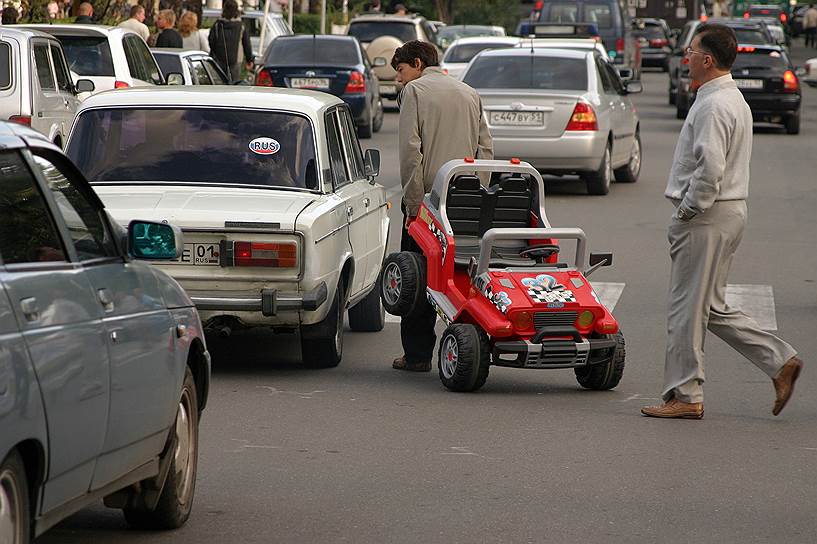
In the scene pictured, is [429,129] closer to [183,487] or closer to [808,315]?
[808,315]

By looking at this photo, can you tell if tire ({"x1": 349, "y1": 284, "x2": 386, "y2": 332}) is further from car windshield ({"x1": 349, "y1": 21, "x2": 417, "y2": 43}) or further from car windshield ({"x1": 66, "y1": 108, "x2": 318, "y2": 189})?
car windshield ({"x1": 349, "y1": 21, "x2": 417, "y2": 43})

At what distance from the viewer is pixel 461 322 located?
927cm

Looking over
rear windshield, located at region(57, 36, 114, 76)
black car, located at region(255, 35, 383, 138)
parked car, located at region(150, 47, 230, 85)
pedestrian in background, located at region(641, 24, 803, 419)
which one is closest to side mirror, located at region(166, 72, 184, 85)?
rear windshield, located at region(57, 36, 114, 76)

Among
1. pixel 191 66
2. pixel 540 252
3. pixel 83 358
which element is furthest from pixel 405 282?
pixel 191 66

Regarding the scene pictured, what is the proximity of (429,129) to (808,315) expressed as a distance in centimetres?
356

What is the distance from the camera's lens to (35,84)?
1681 cm

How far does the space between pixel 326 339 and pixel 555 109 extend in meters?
10.7

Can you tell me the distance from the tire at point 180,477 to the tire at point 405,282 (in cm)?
340

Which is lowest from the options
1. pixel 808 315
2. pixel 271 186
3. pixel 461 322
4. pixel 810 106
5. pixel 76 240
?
pixel 810 106

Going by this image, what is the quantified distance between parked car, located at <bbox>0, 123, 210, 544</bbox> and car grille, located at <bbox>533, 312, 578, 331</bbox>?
2997mm

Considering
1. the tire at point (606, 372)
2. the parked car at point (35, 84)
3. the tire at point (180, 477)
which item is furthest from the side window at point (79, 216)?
the parked car at point (35, 84)

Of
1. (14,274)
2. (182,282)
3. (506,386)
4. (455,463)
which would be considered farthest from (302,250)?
(14,274)

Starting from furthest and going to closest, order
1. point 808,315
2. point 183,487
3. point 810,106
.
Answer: point 810,106 → point 808,315 → point 183,487

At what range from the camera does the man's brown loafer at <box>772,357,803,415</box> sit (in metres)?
8.55
